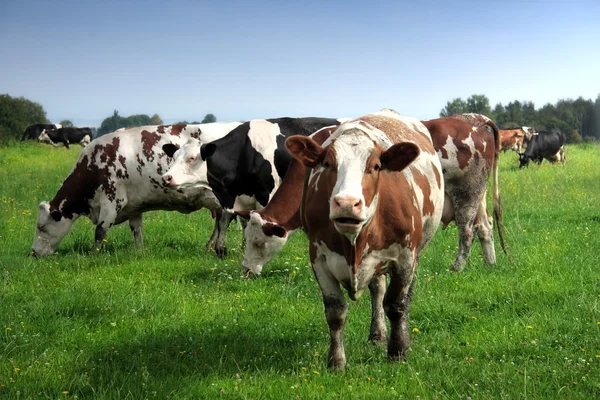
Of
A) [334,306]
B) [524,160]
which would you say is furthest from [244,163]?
[524,160]

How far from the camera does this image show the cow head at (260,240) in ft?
27.6

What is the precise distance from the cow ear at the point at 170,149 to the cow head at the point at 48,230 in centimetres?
216

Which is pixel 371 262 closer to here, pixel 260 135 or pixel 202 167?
pixel 260 135

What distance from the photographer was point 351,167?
15.1 ft

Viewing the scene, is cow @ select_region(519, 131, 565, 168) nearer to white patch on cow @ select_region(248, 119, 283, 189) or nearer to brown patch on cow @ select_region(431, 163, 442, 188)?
white patch on cow @ select_region(248, 119, 283, 189)

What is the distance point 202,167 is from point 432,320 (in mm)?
5856

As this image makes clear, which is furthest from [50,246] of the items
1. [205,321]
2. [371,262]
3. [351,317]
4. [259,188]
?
[371,262]

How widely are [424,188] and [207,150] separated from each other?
235 inches

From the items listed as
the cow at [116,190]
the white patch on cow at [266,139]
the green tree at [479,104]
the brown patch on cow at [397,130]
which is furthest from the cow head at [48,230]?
the green tree at [479,104]

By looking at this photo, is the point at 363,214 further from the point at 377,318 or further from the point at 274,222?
the point at 274,222

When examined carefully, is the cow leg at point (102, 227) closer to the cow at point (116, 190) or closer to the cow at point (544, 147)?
the cow at point (116, 190)

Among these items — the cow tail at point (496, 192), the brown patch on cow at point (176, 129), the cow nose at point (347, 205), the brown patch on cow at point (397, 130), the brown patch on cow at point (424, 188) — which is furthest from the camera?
the brown patch on cow at point (176, 129)

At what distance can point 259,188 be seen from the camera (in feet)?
35.9

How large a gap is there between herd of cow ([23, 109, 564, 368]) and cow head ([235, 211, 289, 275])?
0.02 metres
